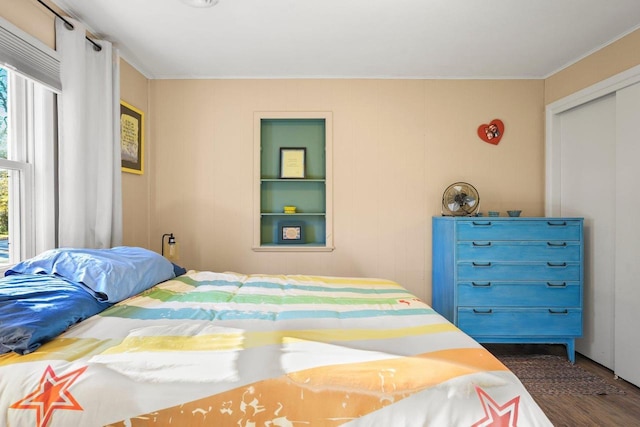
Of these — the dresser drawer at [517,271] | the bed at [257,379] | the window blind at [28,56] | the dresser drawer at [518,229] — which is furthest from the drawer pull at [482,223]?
the window blind at [28,56]

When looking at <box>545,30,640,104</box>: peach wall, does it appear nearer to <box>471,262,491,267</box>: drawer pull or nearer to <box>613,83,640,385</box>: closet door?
<box>613,83,640,385</box>: closet door

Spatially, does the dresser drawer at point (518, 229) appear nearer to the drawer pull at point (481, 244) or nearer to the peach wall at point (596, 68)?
the drawer pull at point (481, 244)

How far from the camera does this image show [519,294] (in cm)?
284

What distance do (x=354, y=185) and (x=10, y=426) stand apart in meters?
2.75

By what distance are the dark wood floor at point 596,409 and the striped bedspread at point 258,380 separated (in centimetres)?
135

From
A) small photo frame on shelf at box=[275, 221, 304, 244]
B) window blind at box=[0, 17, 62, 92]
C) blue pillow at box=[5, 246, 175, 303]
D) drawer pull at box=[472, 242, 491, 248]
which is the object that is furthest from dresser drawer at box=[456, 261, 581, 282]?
window blind at box=[0, 17, 62, 92]

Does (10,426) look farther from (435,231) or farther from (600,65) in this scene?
(600,65)

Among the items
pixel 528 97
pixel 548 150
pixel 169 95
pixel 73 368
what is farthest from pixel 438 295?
pixel 169 95

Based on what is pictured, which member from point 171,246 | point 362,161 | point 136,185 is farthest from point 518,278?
point 136,185

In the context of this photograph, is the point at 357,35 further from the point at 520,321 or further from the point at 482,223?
the point at 520,321

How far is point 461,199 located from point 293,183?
1.54 metres

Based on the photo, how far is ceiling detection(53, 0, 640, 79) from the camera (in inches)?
88.0

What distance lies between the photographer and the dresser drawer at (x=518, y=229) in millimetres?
2836

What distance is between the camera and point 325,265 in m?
3.39
